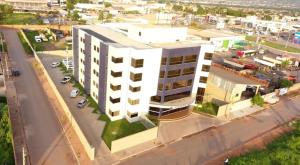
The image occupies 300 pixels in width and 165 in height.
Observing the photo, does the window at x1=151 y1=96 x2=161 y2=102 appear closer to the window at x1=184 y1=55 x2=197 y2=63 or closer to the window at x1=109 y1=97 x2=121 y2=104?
the window at x1=109 y1=97 x2=121 y2=104

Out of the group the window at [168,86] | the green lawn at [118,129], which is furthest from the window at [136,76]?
the green lawn at [118,129]

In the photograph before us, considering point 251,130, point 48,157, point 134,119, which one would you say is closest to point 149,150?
point 134,119

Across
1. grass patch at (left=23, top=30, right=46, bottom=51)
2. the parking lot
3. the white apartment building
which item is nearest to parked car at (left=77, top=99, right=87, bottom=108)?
the parking lot

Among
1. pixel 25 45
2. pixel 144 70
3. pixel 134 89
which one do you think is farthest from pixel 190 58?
pixel 25 45

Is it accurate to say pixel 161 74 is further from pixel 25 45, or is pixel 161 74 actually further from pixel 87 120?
pixel 25 45

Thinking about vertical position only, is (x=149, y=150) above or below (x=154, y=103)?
below

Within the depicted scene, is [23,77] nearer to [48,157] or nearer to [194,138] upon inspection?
[48,157]

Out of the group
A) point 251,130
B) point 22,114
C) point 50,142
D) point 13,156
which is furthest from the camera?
point 251,130
